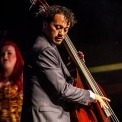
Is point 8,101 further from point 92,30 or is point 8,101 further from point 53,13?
point 92,30

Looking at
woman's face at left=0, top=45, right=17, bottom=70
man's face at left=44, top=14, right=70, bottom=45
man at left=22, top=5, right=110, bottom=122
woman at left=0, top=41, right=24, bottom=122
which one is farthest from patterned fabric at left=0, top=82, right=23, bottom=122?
man's face at left=44, top=14, right=70, bottom=45

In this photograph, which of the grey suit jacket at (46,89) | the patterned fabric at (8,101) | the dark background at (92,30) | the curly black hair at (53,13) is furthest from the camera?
the dark background at (92,30)

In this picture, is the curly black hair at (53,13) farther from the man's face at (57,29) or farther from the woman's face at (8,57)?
the woman's face at (8,57)

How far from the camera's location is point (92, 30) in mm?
5492

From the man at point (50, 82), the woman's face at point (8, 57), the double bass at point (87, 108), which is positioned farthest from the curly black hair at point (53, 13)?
the woman's face at point (8, 57)

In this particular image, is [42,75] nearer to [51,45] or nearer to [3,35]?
[51,45]

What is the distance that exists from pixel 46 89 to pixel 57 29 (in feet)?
1.47

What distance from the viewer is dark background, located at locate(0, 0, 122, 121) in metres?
4.91

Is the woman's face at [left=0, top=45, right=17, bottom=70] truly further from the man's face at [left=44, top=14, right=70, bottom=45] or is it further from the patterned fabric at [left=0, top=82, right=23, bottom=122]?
the man's face at [left=44, top=14, right=70, bottom=45]

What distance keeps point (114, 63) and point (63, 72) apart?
308cm

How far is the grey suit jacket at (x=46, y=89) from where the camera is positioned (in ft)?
8.26

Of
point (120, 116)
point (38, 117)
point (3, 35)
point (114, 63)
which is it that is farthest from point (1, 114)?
point (114, 63)

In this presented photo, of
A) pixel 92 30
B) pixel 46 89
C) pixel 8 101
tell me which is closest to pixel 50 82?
pixel 46 89

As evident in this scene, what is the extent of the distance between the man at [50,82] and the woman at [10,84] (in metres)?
1.06
